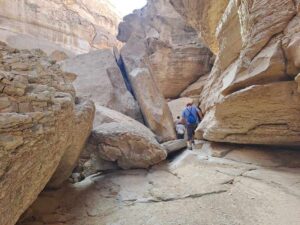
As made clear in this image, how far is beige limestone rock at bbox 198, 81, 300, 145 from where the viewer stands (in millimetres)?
4480

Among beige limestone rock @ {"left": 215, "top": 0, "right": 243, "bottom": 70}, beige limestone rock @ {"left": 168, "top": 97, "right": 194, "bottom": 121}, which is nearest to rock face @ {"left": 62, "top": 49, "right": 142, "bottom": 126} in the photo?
beige limestone rock @ {"left": 168, "top": 97, "right": 194, "bottom": 121}

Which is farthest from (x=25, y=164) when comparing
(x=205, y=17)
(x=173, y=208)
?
(x=205, y=17)

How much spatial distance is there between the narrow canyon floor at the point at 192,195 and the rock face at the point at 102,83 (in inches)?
167

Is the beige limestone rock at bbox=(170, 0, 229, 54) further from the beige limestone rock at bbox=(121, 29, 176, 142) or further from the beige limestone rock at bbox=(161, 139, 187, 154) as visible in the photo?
the beige limestone rock at bbox=(161, 139, 187, 154)

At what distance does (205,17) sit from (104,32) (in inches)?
1152

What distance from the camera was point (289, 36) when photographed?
4.12 metres

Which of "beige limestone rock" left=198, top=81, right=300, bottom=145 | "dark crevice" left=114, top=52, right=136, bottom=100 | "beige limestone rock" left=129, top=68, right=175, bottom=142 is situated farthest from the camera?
"dark crevice" left=114, top=52, right=136, bottom=100

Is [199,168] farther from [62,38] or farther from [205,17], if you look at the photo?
[62,38]

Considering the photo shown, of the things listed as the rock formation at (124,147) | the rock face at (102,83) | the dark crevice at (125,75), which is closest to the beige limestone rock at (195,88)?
the dark crevice at (125,75)

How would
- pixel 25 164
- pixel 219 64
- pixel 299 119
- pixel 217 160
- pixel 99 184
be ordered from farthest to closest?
pixel 219 64
pixel 217 160
pixel 99 184
pixel 299 119
pixel 25 164

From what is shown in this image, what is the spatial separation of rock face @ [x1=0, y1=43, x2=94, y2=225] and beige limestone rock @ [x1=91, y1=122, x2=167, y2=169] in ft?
4.85

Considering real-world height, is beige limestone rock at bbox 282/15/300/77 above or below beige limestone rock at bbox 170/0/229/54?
below

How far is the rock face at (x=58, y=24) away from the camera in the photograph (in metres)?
21.9

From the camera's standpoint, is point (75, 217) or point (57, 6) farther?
point (57, 6)
